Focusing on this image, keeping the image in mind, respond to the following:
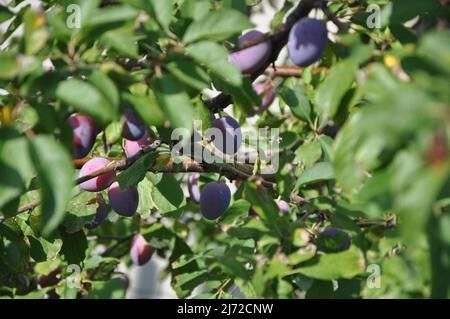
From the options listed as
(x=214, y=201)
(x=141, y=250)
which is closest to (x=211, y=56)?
(x=214, y=201)

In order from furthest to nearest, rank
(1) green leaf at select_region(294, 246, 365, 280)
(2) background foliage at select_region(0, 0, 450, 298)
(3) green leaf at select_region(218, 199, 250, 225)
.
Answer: (3) green leaf at select_region(218, 199, 250, 225)
(1) green leaf at select_region(294, 246, 365, 280)
(2) background foliage at select_region(0, 0, 450, 298)

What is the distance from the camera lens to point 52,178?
2.19 feet

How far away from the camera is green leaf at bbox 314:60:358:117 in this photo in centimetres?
72

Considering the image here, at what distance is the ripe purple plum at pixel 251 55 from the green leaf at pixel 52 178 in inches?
14.1

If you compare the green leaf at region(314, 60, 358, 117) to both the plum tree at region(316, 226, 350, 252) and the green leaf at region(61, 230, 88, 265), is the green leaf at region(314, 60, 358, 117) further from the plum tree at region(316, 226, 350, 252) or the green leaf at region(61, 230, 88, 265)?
the green leaf at region(61, 230, 88, 265)

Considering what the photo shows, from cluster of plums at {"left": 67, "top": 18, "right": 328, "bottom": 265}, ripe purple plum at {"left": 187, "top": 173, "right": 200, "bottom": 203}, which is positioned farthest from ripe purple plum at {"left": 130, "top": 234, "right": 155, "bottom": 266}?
ripe purple plum at {"left": 187, "top": 173, "right": 200, "bottom": 203}

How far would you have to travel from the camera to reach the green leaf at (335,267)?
890 millimetres

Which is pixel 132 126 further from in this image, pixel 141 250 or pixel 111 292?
pixel 141 250

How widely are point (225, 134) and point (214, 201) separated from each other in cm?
18

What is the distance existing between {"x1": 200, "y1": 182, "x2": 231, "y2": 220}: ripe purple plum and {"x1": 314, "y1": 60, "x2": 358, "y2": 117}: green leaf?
589mm

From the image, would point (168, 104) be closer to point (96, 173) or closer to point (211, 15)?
point (211, 15)

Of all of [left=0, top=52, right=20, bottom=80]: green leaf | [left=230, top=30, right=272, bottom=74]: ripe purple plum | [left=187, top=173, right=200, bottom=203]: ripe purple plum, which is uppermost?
[left=0, top=52, right=20, bottom=80]: green leaf

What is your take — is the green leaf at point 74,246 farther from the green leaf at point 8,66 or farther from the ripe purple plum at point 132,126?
the green leaf at point 8,66

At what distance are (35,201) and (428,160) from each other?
856 mm
